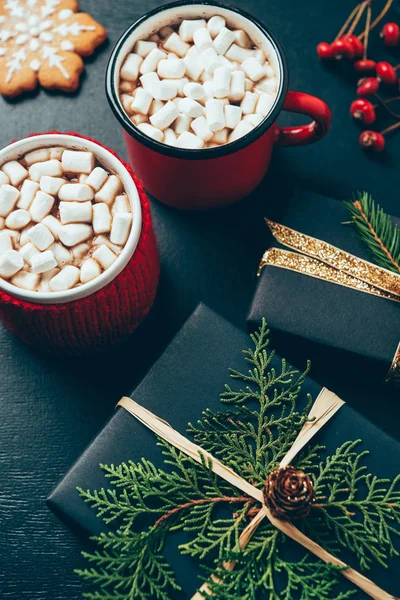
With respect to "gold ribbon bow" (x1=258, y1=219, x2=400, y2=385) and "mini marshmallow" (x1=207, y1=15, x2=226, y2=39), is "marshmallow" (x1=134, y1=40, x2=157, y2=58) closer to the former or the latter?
"mini marshmallow" (x1=207, y1=15, x2=226, y2=39)

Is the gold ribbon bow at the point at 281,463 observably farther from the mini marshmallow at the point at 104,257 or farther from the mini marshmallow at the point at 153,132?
the mini marshmallow at the point at 153,132

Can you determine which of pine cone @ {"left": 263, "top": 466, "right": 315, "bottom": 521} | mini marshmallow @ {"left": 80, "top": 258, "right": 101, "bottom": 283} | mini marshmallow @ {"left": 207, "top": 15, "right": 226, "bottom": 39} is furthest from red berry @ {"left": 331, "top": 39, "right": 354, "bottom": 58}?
pine cone @ {"left": 263, "top": 466, "right": 315, "bottom": 521}

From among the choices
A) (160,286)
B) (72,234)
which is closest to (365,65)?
(160,286)

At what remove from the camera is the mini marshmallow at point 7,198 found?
0.90 metres

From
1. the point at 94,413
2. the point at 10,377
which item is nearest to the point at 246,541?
the point at 94,413

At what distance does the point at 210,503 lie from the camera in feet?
2.91

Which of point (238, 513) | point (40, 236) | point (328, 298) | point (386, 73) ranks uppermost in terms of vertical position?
point (386, 73)

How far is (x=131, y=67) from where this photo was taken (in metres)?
0.99

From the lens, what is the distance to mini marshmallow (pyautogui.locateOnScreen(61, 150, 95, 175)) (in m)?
0.92

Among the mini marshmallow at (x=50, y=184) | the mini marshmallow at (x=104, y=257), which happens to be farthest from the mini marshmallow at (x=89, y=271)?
the mini marshmallow at (x=50, y=184)

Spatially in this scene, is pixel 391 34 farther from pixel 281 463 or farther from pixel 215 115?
pixel 281 463

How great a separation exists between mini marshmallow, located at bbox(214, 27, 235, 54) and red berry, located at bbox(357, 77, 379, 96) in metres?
0.27

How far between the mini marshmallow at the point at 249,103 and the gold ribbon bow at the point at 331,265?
17 centimetres

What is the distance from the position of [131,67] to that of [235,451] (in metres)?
0.54
